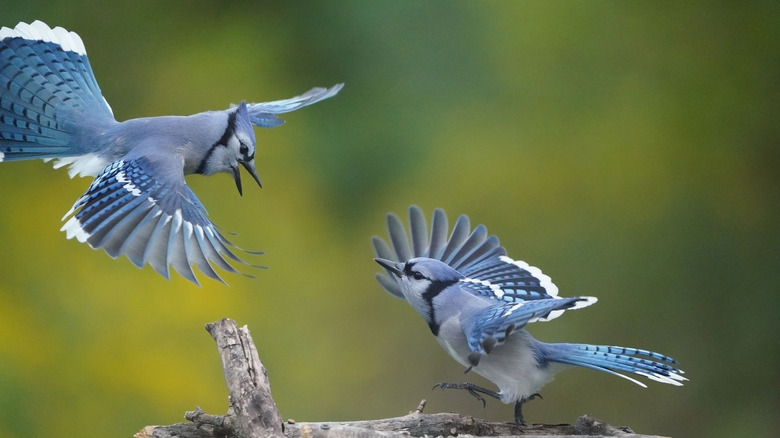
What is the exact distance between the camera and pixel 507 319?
6.33ft

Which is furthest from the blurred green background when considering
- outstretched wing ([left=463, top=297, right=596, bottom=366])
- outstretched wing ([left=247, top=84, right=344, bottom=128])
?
outstretched wing ([left=463, top=297, right=596, bottom=366])

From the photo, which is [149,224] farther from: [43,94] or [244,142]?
[43,94]

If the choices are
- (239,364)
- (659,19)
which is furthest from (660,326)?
(239,364)

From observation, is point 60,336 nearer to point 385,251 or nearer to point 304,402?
point 304,402

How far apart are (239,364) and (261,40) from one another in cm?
209

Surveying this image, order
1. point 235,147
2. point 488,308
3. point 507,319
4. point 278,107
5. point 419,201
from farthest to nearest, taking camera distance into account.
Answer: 1. point 419,201
2. point 278,107
3. point 235,147
4. point 488,308
5. point 507,319

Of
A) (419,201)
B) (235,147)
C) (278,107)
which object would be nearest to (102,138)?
(235,147)

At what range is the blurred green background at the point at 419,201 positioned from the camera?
3338 millimetres

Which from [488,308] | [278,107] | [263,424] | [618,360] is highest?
[278,107]

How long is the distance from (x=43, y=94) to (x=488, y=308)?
1.19 meters

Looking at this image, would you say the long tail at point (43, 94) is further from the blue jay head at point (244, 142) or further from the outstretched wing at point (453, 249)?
the outstretched wing at point (453, 249)

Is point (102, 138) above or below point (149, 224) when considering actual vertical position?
above

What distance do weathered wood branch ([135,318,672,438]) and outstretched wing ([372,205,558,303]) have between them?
1.64 feet

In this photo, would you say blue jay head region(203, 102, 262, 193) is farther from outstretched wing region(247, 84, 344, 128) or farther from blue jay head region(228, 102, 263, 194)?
outstretched wing region(247, 84, 344, 128)
